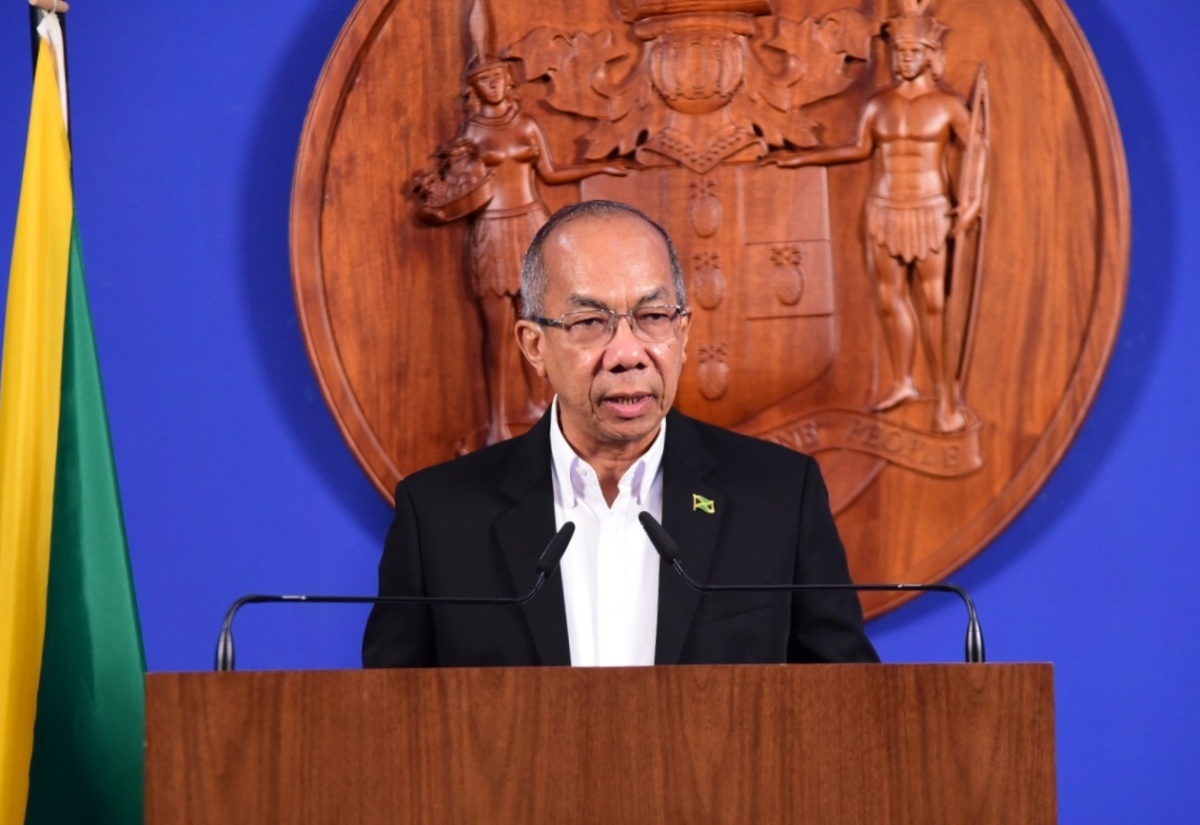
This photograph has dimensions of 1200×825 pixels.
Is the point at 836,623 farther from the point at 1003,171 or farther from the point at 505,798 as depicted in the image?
the point at 1003,171

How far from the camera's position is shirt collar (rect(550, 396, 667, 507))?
224cm

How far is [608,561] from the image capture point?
2.19 meters

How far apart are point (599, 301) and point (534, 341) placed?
0.49 feet

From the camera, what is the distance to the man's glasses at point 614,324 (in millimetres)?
2137

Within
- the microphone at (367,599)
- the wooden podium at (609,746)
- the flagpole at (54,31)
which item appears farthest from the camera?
the flagpole at (54,31)

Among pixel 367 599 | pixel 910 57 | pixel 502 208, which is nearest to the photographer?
pixel 367 599

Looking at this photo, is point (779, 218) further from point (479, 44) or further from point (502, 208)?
point (479, 44)

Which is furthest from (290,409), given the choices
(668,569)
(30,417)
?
(668,569)

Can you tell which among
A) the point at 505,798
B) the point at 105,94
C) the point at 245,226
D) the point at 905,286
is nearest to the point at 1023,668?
the point at 505,798

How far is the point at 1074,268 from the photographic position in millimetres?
2795

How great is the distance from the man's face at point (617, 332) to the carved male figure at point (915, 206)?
30.9 inches

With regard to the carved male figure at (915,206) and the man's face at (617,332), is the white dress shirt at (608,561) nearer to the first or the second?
the man's face at (617,332)

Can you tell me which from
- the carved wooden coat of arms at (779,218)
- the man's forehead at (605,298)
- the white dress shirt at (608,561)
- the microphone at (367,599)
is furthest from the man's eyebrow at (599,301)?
the carved wooden coat of arms at (779,218)

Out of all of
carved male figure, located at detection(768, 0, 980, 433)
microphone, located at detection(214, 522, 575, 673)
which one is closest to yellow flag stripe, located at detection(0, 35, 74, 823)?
microphone, located at detection(214, 522, 575, 673)
